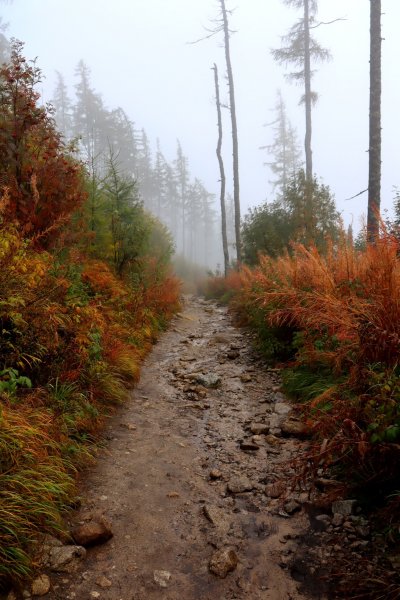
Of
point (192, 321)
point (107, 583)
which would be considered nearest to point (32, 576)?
point (107, 583)

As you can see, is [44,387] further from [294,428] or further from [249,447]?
[294,428]

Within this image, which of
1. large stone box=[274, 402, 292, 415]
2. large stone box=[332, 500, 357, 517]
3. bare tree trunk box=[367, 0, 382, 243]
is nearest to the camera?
large stone box=[332, 500, 357, 517]

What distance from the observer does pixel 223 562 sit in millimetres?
2406

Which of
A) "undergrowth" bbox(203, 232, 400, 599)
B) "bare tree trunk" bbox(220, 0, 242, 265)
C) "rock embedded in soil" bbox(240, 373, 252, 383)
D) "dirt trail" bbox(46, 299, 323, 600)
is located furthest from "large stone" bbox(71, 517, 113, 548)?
"bare tree trunk" bbox(220, 0, 242, 265)

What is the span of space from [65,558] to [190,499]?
1.12 metres

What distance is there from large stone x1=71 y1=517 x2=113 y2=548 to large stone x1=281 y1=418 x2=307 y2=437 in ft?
7.30

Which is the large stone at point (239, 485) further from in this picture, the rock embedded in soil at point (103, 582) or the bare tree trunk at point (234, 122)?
the bare tree trunk at point (234, 122)

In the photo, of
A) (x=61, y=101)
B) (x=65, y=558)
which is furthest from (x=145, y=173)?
(x=65, y=558)

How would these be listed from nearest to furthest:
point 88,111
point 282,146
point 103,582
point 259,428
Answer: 1. point 103,582
2. point 259,428
3. point 282,146
4. point 88,111

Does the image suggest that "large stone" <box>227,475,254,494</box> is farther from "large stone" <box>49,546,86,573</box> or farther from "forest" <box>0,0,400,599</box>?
"large stone" <box>49,546,86,573</box>

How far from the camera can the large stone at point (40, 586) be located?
212cm

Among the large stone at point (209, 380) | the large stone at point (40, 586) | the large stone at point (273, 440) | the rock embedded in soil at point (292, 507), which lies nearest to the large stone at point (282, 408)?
the large stone at point (273, 440)

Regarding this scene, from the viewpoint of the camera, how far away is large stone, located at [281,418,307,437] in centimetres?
402

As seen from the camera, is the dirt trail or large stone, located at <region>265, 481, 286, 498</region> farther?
large stone, located at <region>265, 481, 286, 498</region>
